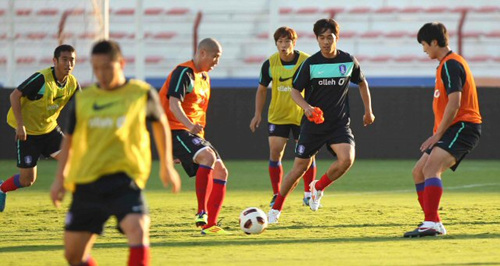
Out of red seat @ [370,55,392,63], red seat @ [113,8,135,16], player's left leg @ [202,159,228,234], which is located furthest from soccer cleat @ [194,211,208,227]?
red seat @ [113,8,135,16]

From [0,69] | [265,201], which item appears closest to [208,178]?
[265,201]

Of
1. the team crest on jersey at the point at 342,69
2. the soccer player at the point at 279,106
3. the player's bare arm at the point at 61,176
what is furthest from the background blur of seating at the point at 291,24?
the player's bare arm at the point at 61,176

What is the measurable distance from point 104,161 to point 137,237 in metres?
0.52

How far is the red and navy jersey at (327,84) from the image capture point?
435 inches

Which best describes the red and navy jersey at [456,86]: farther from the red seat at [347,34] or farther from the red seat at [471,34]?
the red seat at [347,34]

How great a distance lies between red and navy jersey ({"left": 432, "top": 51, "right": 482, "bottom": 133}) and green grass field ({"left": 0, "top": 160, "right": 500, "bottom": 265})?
1.08m

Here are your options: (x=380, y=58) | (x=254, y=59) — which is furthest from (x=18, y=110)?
(x=380, y=58)

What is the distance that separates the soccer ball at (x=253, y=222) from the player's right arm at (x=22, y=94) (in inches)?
120

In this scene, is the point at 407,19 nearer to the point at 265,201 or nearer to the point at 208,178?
the point at 265,201

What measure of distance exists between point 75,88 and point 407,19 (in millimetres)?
22175

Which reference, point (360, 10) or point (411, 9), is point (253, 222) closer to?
point (360, 10)

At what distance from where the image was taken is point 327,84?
11.1 meters

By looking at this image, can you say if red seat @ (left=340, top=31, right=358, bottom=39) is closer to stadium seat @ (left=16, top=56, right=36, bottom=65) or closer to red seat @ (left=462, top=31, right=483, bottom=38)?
red seat @ (left=462, top=31, right=483, bottom=38)

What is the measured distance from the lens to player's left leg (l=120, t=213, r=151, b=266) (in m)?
6.40
